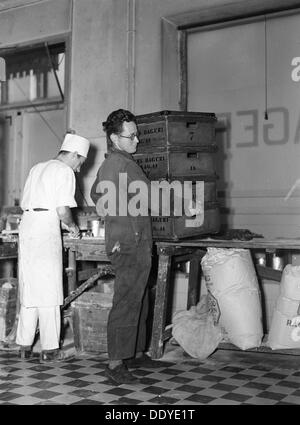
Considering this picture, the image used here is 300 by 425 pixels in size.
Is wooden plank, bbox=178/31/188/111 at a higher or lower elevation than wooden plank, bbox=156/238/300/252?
higher

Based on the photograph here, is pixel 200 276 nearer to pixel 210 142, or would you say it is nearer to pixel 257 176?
pixel 257 176

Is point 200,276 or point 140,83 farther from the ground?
point 140,83

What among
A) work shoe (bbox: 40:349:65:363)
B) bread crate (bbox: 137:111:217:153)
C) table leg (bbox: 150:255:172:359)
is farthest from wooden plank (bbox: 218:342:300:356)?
bread crate (bbox: 137:111:217:153)

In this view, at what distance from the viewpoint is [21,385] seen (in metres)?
3.52

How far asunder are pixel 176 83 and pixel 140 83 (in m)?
0.35

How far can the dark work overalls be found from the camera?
3.61 metres

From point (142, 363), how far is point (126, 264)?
77 centimetres

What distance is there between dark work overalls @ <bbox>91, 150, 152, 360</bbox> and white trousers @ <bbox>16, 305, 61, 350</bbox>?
0.72 meters

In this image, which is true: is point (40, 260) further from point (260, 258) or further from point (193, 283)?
point (260, 258)

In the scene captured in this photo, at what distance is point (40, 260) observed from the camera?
4133 millimetres

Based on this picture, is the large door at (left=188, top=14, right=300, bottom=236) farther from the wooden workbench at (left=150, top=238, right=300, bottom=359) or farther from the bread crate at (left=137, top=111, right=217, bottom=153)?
the bread crate at (left=137, top=111, right=217, bottom=153)

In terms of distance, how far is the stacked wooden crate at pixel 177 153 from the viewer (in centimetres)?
403

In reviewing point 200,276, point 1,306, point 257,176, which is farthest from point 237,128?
point 1,306

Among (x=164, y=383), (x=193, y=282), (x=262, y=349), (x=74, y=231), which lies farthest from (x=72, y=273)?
(x=262, y=349)
